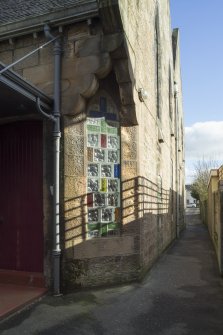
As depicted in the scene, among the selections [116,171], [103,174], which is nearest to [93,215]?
[103,174]

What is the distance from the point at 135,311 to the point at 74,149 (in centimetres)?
292

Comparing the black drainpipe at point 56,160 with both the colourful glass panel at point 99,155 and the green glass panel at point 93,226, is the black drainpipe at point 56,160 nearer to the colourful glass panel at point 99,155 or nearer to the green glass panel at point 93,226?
the green glass panel at point 93,226

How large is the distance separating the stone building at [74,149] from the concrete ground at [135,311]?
51cm

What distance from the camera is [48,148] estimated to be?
664cm

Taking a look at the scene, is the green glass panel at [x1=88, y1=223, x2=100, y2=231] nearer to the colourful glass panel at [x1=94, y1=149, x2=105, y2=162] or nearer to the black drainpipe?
the black drainpipe

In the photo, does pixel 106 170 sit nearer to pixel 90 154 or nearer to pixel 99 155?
pixel 99 155

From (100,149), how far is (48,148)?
981 millimetres

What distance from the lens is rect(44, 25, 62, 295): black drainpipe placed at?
6.31 m

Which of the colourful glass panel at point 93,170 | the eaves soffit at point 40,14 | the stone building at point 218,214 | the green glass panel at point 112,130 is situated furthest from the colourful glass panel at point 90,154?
the stone building at point 218,214

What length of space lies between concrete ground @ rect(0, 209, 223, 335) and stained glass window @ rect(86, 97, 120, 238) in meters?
1.19

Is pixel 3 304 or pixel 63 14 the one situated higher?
pixel 63 14

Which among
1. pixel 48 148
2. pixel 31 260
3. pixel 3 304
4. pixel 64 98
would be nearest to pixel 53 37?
pixel 64 98

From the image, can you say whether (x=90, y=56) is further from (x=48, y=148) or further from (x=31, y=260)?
(x=31, y=260)

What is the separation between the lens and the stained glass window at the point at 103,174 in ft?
22.1
